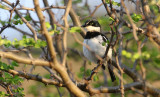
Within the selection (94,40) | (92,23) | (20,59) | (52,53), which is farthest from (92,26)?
(20,59)

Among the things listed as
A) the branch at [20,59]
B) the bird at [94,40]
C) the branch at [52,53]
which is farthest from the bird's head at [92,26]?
the branch at [20,59]

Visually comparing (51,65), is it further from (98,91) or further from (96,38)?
(96,38)

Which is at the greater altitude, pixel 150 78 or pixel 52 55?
pixel 52 55

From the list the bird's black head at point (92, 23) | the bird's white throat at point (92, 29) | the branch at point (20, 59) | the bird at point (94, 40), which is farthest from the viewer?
the bird's black head at point (92, 23)

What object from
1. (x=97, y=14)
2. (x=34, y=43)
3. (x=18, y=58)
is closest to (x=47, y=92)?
(x=97, y=14)

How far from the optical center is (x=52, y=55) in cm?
316

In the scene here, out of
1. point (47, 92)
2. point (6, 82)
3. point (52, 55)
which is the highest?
point (52, 55)

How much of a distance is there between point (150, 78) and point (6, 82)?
5.36 metres

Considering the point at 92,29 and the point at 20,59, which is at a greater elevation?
the point at 20,59

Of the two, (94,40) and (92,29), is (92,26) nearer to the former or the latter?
(92,29)

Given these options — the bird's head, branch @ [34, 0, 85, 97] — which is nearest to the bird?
the bird's head

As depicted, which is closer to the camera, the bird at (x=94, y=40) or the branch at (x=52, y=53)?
the branch at (x=52, y=53)

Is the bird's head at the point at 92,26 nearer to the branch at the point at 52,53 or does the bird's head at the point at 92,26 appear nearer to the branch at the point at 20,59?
the branch at the point at 52,53

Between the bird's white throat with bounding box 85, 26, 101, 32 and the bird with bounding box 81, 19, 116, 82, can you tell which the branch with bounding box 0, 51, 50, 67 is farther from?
the bird's white throat with bounding box 85, 26, 101, 32
